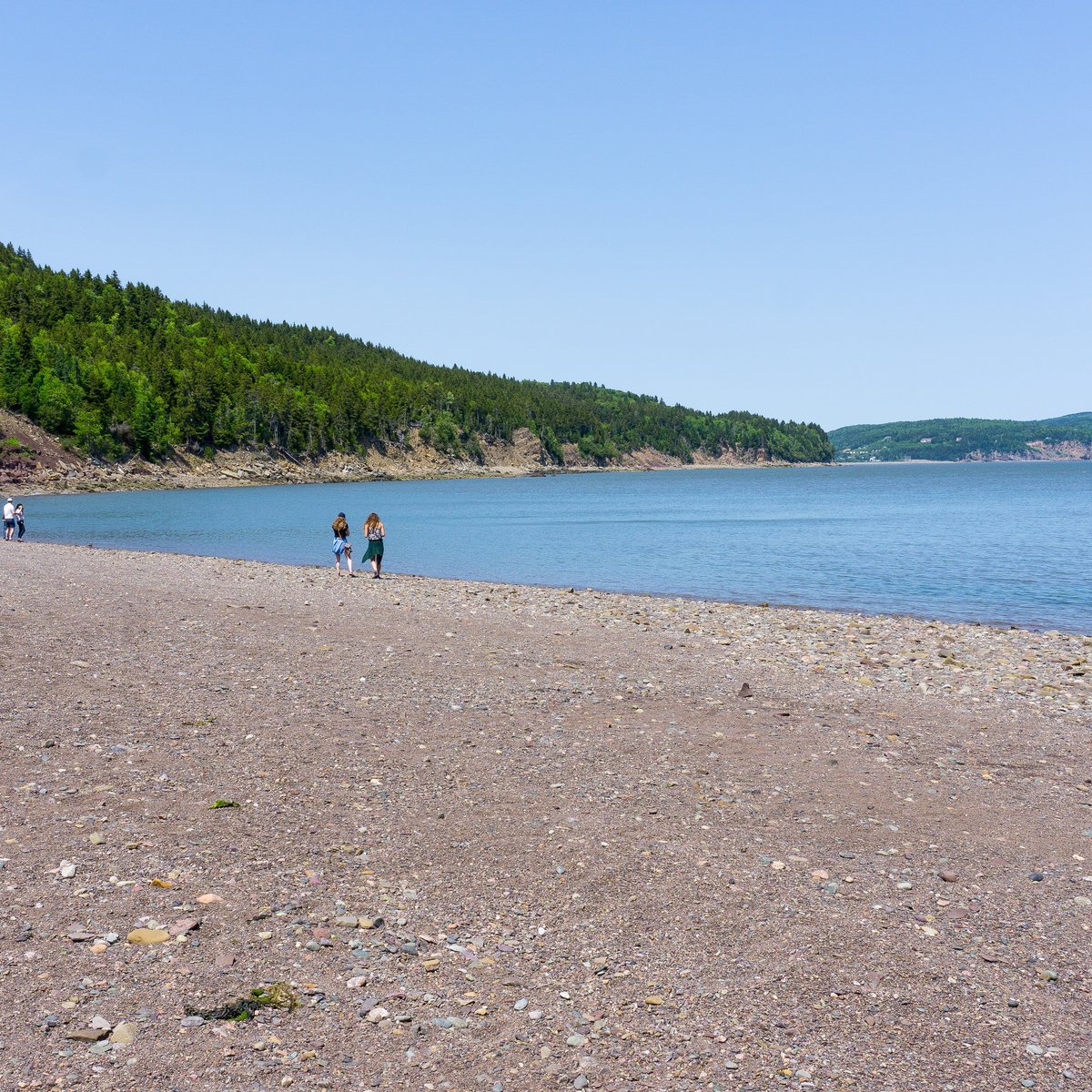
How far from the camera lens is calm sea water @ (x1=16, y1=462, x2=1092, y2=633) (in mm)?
34812

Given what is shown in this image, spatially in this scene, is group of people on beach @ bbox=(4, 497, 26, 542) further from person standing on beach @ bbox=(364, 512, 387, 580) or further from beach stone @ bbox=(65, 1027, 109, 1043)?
beach stone @ bbox=(65, 1027, 109, 1043)

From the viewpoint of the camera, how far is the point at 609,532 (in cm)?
6675

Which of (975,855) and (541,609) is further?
(541,609)

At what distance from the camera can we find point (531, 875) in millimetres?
8055

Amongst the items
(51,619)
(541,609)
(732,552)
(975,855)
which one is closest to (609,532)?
(732,552)

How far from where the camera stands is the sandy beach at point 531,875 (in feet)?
18.4

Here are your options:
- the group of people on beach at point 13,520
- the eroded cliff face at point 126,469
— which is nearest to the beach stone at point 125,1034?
the group of people on beach at point 13,520

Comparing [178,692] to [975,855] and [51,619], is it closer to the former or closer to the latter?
[51,619]

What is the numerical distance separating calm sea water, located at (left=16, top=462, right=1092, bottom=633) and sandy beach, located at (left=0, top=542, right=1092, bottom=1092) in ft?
61.1

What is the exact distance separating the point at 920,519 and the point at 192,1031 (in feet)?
273

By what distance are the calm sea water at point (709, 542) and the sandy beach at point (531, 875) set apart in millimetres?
18635

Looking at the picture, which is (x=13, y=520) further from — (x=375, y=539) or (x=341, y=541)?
(x=375, y=539)

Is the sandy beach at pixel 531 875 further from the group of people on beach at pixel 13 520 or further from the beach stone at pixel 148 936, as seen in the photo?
the group of people on beach at pixel 13 520

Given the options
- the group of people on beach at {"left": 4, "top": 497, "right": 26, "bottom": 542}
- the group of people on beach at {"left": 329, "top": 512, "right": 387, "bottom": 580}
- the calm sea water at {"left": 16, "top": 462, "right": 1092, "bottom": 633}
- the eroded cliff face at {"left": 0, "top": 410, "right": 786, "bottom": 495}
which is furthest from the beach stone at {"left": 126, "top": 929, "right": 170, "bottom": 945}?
the eroded cliff face at {"left": 0, "top": 410, "right": 786, "bottom": 495}
